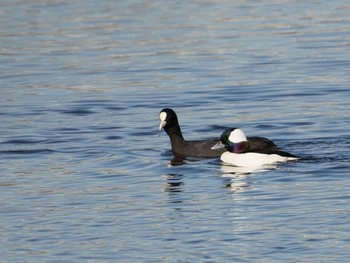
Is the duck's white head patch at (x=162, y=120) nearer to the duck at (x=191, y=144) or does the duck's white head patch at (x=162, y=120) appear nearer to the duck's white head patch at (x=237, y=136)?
the duck at (x=191, y=144)

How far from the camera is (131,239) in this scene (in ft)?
46.7

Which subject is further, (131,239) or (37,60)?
(37,60)

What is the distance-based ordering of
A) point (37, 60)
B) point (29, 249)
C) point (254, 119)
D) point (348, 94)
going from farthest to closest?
point (37, 60) → point (348, 94) → point (254, 119) → point (29, 249)

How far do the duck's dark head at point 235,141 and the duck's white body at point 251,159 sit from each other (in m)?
0.11

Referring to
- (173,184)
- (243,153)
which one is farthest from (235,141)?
(173,184)

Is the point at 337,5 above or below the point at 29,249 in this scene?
above

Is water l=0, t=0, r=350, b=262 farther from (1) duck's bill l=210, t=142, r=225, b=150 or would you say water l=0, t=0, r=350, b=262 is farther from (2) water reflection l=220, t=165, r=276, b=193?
(1) duck's bill l=210, t=142, r=225, b=150

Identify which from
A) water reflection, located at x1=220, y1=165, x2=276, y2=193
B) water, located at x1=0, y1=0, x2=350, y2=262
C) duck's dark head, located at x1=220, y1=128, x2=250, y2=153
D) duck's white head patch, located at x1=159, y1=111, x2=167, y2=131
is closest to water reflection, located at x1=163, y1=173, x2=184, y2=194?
water, located at x1=0, y1=0, x2=350, y2=262

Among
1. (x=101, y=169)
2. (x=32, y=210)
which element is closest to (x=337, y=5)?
(x=101, y=169)

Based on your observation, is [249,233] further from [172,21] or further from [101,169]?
[172,21]

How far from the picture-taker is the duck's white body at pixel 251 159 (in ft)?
60.5

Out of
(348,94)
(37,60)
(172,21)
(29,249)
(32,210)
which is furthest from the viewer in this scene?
(172,21)

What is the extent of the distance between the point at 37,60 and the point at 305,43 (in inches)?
231

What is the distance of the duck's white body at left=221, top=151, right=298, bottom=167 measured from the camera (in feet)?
60.5
